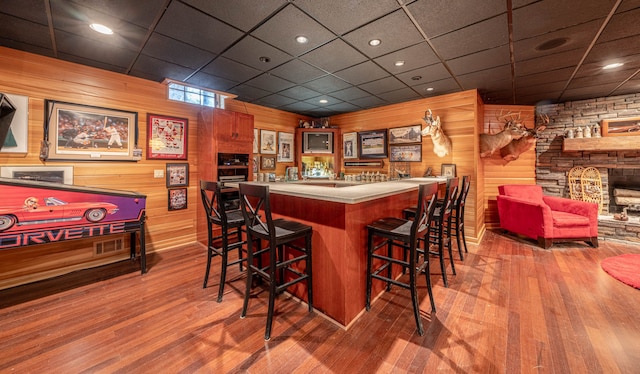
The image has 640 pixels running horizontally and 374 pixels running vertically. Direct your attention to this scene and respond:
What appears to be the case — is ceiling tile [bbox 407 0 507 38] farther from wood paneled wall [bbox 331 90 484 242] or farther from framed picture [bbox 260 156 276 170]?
framed picture [bbox 260 156 276 170]

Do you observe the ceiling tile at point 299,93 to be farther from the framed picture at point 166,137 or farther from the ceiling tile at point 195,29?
the framed picture at point 166,137

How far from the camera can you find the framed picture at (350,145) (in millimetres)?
5898

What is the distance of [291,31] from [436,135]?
10.00ft

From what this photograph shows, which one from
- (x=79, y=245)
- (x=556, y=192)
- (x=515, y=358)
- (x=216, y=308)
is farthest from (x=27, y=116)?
(x=556, y=192)

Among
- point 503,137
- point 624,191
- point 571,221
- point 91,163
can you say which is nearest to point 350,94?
point 503,137

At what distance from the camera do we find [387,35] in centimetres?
254

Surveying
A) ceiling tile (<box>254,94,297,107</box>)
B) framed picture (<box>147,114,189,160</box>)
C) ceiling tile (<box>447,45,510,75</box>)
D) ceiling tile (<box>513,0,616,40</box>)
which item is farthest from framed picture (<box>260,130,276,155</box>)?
ceiling tile (<box>513,0,616,40</box>)

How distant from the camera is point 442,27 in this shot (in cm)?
239

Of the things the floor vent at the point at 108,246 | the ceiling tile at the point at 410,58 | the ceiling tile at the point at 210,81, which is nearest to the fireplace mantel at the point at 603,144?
the ceiling tile at the point at 410,58

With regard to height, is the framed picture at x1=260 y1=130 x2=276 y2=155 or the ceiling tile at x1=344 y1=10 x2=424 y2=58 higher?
the ceiling tile at x1=344 y1=10 x2=424 y2=58

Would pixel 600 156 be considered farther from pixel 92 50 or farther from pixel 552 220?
pixel 92 50

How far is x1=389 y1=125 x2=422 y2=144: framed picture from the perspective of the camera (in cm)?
489

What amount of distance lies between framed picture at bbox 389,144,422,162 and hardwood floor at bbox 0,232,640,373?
2.55 metres

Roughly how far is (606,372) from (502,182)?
4.48 m
